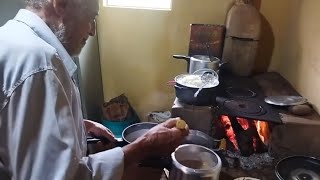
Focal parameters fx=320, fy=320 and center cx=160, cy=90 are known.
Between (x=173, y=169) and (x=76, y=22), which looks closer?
(x=76, y=22)

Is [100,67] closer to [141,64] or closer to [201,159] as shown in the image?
[141,64]

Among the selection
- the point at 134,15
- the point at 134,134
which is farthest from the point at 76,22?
the point at 134,15

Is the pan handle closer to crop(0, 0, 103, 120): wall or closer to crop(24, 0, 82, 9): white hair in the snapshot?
crop(24, 0, 82, 9): white hair

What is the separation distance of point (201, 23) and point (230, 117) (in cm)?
105

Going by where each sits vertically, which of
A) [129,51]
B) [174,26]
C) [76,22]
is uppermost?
[76,22]

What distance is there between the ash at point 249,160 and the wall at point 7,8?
143 cm

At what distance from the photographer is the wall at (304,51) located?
2009 millimetres

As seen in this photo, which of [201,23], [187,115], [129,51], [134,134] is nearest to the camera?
[134,134]

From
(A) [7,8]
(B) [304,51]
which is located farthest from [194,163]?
(B) [304,51]

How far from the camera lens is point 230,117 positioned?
1964 millimetres

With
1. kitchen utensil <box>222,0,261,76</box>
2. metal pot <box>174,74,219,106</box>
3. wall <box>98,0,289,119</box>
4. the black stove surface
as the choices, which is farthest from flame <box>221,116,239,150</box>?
wall <box>98,0,289,119</box>

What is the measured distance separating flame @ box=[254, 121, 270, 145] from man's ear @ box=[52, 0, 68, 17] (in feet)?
4.54

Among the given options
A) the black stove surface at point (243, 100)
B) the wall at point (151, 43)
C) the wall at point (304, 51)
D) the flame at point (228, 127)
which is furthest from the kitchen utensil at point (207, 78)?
the wall at point (151, 43)

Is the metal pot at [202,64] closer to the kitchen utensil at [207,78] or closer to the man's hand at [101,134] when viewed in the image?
the kitchen utensil at [207,78]
